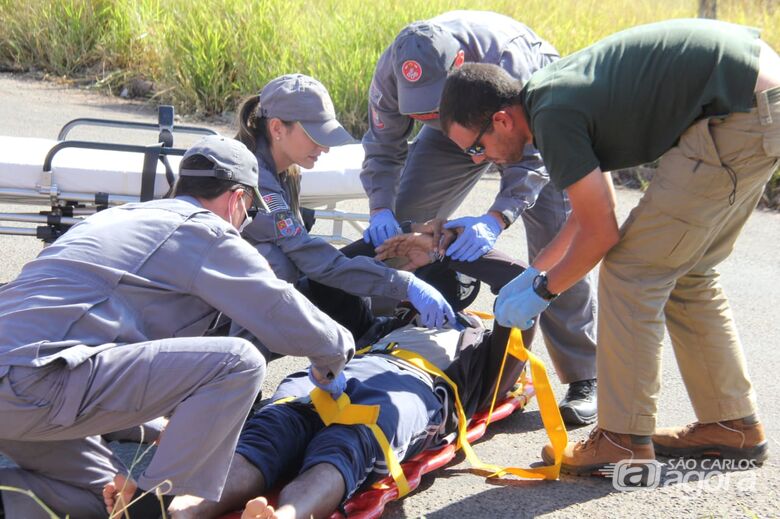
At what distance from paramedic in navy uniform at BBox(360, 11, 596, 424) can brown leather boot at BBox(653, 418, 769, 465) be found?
46cm

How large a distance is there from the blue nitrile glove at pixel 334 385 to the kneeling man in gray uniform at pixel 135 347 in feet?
0.85

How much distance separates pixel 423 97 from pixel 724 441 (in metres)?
1.73

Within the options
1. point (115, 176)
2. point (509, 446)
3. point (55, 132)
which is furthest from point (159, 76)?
point (509, 446)

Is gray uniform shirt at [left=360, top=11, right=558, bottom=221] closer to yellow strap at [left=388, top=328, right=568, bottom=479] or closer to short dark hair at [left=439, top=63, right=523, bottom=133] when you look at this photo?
yellow strap at [left=388, top=328, right=568, bottom=479]

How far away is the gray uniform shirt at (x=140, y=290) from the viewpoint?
274cm

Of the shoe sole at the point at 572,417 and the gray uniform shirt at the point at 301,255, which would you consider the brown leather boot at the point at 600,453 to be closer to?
the shoe sole at the point at 572,417

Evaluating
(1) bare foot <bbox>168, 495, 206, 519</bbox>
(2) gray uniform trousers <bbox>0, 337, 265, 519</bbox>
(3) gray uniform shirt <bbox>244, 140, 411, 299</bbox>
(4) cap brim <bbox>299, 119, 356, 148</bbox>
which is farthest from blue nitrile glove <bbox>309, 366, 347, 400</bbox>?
(4) cap brim <bbox>299, 119, 356, 148</bbox>

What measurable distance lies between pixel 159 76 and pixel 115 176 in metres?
5.39

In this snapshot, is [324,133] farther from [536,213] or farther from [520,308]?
[520,308]

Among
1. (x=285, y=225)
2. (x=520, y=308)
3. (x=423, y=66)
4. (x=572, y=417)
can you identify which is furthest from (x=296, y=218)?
(x=572, y=417)

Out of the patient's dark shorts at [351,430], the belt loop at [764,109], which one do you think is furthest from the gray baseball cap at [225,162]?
the belt loop at [764,109]

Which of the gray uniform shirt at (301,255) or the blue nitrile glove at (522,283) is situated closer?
the blue nitrile glove at (522,283)

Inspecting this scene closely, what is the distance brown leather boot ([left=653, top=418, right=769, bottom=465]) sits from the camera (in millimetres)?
3719

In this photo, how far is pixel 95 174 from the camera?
4777 millimetres
